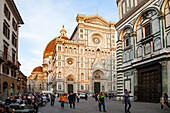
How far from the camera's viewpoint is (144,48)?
22.0m

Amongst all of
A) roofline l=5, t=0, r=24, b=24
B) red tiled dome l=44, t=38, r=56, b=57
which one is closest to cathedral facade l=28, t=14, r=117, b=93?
roofline l=5, t=0, r=24, b=24

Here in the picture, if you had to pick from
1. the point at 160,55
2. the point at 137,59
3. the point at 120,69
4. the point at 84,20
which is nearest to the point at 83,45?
the point at 84,20

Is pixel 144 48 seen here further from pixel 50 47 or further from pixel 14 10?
pixel 50 47

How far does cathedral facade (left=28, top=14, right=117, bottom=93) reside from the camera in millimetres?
52625

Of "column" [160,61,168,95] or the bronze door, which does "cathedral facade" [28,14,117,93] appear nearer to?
the bronze door

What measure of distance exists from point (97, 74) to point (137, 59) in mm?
34515

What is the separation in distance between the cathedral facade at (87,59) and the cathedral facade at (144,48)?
2762 centimetres

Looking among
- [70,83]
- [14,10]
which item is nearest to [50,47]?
[70,83]

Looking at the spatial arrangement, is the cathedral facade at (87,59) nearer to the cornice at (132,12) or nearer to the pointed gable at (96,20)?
the pointed gable at (96,20)

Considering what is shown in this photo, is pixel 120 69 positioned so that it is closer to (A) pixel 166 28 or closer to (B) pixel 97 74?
(A) pixel 166 28

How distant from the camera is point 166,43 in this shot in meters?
18.7

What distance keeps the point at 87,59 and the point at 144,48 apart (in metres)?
34.4

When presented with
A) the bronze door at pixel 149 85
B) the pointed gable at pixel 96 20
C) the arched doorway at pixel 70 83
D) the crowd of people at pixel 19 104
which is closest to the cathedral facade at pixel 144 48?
the bronze door at pixel 149 85

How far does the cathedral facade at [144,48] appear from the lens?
18875 mm
